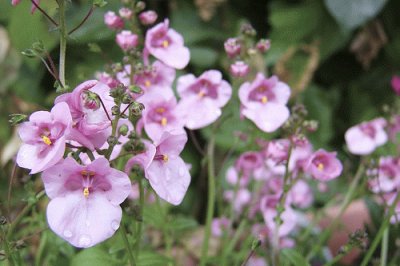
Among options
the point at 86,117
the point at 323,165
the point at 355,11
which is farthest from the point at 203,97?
the point at 355,11

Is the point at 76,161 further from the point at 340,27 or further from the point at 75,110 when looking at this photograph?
the point at 340,27

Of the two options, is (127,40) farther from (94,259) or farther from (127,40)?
(94,259)

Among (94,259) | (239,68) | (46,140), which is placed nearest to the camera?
(46,140)

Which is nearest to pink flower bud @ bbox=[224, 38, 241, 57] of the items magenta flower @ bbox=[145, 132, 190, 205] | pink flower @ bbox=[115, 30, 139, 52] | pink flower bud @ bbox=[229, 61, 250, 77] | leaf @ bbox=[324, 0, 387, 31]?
pink flower bud @ bbox=[229, 61, 250, 77]

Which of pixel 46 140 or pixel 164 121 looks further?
pixel 164 121

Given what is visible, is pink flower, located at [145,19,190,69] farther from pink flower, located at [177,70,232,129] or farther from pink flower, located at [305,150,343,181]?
pink flower, located at [305,150,343,181]

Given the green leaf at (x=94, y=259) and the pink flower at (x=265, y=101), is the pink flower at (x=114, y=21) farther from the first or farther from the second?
the green leaf at (x=94, y=259)

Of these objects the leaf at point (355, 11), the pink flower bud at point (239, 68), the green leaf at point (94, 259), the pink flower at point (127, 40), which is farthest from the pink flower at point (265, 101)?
the leaf at point (355, 11)

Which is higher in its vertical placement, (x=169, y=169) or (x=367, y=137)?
(x=169, y=169)
